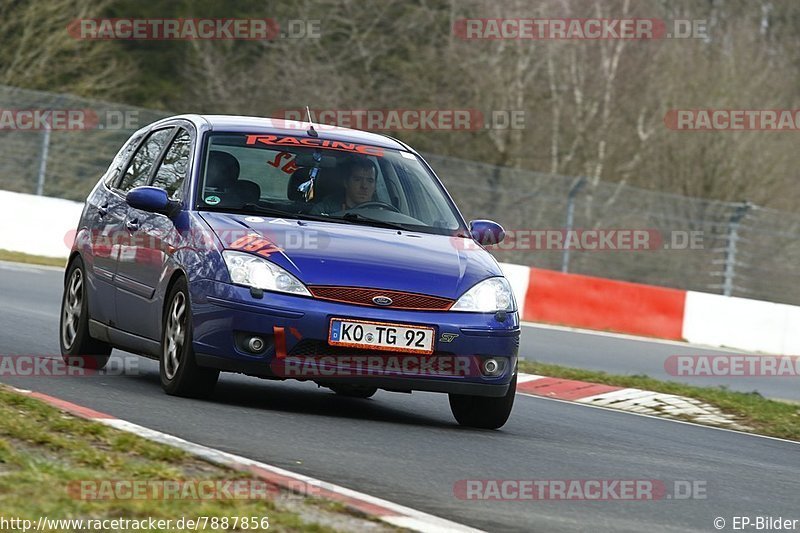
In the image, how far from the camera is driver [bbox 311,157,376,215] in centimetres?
927

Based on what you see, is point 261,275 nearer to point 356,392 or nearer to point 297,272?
point 297,272

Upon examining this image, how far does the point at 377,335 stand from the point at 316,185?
1.41m

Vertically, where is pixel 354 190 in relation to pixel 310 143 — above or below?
below

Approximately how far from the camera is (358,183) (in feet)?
31.2

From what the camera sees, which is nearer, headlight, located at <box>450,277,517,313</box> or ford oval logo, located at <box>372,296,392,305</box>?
ford oval logo, located at <box>372,296,392,305</box>

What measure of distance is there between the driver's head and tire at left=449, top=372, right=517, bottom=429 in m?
1.26

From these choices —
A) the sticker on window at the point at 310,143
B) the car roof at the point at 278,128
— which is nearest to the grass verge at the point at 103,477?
the sticker on window at the point at 310,143

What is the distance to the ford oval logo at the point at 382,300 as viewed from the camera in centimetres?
834

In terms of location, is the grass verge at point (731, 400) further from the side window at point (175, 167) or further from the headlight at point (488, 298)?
the side window at point (175, 167)

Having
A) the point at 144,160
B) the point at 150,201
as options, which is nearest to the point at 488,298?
the point at 150,201

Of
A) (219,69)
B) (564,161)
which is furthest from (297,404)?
(219,69)

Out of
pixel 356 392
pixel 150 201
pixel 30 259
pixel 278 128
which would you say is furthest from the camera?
pixel 30 259

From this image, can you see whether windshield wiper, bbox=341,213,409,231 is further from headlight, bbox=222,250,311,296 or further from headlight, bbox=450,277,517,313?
headlight, bbox=222,250,311,296

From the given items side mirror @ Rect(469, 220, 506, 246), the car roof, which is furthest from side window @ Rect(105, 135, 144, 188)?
side mirror @ Rect(469, 220, 506, 246)
